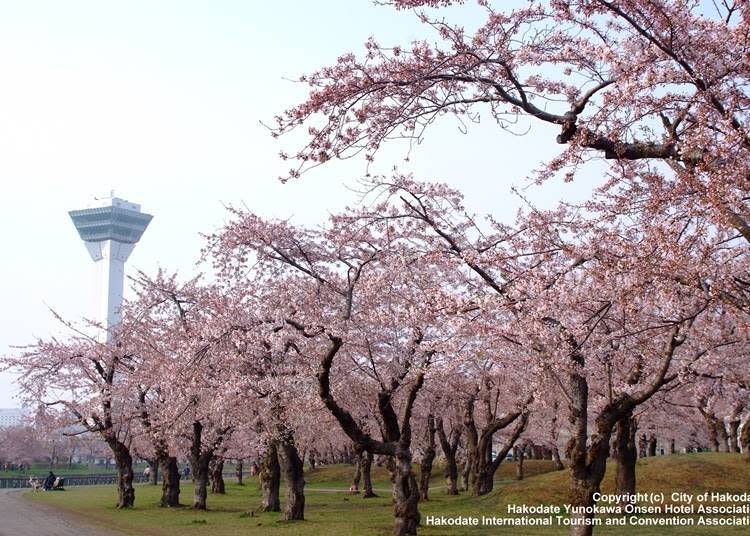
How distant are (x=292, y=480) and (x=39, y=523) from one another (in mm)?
8914

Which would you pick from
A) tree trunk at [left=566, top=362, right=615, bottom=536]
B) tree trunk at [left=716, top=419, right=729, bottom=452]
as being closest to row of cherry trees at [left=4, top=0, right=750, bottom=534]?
tree trunk at [left=566, top=362, right=615, bottom=536]

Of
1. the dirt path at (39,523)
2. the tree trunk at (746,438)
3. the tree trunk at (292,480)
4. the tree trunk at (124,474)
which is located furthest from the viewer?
the tree trunk at (124,474)

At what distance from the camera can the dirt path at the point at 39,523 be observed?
20781mm

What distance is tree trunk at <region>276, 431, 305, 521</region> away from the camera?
23.8 meters

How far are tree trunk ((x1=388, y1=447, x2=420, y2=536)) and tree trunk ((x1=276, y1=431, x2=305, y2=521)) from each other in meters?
6.52

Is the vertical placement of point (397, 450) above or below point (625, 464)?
above

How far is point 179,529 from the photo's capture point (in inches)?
864

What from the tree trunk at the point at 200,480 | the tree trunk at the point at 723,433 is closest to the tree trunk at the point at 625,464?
the tree trunk at the point at 200,480

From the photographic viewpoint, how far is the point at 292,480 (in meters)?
24.2

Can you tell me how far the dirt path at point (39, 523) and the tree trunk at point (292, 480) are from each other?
5.94 metres

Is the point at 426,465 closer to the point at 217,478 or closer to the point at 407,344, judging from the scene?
the point at 407,344

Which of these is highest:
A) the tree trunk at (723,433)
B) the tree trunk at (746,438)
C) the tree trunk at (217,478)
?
the tree trunk at (746,438)

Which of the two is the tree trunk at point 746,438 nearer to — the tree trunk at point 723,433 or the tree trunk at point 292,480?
the tree trunk at point 723,433

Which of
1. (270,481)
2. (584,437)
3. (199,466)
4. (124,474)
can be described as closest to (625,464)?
(584,437)
